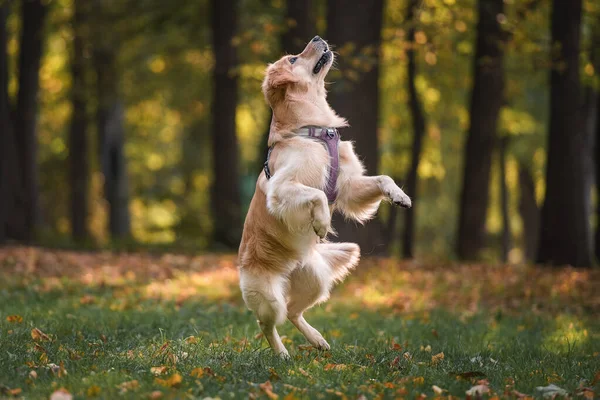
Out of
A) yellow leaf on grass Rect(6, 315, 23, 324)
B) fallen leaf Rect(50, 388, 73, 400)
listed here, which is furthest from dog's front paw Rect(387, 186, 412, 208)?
yellow leaf on grass Rect(6, 315, 23, 324)

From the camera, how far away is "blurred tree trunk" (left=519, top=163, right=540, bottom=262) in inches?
1009

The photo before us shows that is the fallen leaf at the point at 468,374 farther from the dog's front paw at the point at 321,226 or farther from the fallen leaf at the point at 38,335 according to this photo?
the fallen leaf at the point at 38,335

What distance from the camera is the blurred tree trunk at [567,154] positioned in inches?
487

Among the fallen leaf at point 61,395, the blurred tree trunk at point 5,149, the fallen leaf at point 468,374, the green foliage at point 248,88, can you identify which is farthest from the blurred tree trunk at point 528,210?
the fallen leaf at point 61,395

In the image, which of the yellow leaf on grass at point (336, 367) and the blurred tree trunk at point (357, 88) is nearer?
the yellow leaf on grass at point (336, 367)

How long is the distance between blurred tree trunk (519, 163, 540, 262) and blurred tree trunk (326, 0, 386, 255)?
13.2m

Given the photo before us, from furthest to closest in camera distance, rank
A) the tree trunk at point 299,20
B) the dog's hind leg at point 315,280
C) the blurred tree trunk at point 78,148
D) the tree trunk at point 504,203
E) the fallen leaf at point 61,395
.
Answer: the blurred tree trunk at point 78,148 < the tree trunk at point 504,203 < the tree trunk at point 299,20 < the dog's hind leg at point 315,280 < the fallen leaf at point 61,395

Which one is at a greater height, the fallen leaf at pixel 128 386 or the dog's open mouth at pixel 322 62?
A: the dog's open mouth at pixel 322 62

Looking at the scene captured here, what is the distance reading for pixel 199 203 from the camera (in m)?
35.3

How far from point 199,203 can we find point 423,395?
31294 mm

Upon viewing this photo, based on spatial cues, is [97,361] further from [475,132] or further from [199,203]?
[199,203]

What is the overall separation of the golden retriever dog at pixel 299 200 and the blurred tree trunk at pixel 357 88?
6232 millimetres

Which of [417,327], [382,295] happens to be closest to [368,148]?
[382,295]

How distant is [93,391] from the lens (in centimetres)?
438
